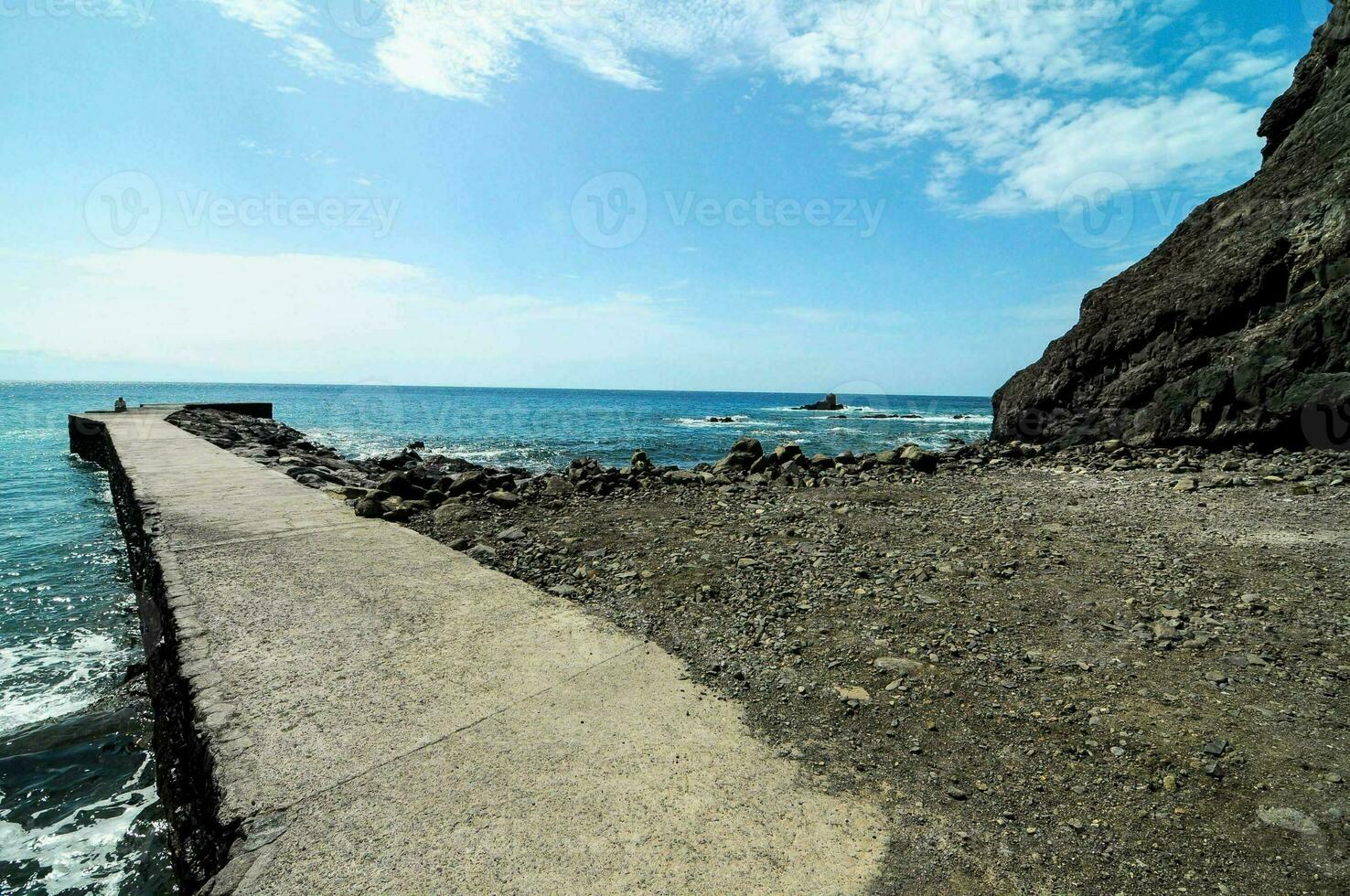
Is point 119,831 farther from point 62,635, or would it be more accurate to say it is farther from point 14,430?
point 14,430

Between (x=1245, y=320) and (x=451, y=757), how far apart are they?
1751cm

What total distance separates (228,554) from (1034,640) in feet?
20.4

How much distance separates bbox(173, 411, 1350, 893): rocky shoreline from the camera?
225cm

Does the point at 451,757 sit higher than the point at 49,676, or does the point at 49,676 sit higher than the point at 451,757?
the point at 451,757

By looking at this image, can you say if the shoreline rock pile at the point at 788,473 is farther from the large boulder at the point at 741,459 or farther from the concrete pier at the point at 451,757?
the concrete pier at the point at 451,757

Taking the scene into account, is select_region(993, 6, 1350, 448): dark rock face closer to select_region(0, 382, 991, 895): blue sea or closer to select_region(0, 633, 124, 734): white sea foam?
select_region(0, 382, 991, 895): blue sea

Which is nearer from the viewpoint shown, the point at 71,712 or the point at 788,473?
the point at 71,712

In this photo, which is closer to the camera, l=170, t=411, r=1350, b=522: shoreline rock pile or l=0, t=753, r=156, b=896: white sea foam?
l=0, t=753, r=156, b=896: white sea foam

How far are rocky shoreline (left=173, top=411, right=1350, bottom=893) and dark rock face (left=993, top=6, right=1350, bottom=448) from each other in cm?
392

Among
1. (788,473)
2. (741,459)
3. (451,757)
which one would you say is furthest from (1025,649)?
(741,459)

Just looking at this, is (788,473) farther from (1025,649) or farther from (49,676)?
(49,676)

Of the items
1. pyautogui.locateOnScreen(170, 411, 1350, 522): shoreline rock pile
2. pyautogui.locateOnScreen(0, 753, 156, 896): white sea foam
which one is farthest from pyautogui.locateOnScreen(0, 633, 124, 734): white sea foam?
pyautogui.locateOnScreen(170, 411, 1350, 522): shoreline rock pile

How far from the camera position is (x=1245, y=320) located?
43.4 feet

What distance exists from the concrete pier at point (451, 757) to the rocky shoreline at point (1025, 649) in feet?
1.12
